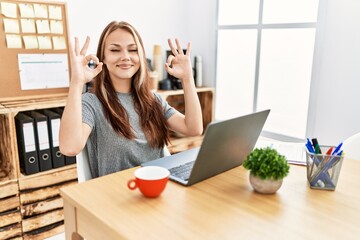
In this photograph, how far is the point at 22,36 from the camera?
203 cm

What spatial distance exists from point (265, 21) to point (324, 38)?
1.63 feet

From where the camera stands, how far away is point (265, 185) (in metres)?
0.95

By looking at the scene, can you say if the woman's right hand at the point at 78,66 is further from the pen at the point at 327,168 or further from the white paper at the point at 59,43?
the white paper at the point at 59,43

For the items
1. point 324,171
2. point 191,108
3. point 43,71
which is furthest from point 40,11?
point 324,171

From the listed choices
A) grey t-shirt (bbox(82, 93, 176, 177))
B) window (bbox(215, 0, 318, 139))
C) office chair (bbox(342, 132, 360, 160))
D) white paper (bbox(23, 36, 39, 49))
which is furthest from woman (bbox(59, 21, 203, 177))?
window (bbox(215, 0, 318, 139))

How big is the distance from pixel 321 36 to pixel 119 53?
1391 mm

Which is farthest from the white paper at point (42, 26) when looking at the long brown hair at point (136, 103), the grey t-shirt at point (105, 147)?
the grey t-shirt at point (105, 147)

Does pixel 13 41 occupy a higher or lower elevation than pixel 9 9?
lower

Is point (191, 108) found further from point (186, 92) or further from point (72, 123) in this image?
point (72, 123)

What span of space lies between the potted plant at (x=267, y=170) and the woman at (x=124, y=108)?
57 cm

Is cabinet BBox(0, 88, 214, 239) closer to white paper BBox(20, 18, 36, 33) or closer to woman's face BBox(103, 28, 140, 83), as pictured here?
white paper BBox(20, 18, 36, 33)

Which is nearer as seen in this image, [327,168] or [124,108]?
[327,168]

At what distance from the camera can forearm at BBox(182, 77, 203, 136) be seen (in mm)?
1483

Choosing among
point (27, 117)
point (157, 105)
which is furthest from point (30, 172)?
point (157, 105)
